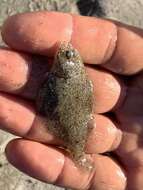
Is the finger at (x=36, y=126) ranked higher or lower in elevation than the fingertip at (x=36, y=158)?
higher

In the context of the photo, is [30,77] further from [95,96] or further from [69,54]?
[95,96]

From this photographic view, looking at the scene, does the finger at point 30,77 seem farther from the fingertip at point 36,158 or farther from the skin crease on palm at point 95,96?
the fingertip at point 36,158

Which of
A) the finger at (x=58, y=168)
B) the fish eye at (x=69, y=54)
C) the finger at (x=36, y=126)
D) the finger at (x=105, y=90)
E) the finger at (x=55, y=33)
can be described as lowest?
the finger at (x=58, y=168)

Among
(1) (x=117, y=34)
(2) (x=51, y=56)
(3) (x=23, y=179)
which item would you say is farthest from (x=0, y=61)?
(3) (x=23, y=179)

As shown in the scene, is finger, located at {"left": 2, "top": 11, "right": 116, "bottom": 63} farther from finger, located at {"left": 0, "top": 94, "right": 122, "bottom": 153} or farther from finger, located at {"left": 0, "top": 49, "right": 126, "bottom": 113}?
finger, located at {"left": 0, "top": 94, "right": 122, "bottom": 153}

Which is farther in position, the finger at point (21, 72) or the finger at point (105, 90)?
the finger at point (105, 90)

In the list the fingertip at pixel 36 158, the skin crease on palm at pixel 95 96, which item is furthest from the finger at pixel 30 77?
the fingertip at pixel 36 158

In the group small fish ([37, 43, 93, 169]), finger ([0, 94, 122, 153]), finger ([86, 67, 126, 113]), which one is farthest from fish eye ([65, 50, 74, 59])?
finger ([0, 94, 122, 153])
